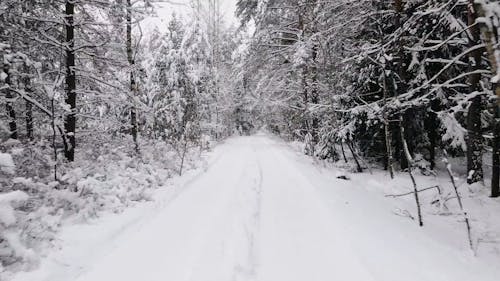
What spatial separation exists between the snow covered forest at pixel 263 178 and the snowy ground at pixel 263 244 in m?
0.03

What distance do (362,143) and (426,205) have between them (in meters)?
4.42

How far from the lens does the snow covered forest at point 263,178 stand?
381 cm

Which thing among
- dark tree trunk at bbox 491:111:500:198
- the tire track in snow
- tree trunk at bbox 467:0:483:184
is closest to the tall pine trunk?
the tire track in snow

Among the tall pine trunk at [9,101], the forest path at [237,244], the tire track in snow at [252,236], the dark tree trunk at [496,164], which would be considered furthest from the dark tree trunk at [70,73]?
the dark tree trunk at [496,164]

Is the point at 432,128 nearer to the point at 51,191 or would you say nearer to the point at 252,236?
the point at 252,236

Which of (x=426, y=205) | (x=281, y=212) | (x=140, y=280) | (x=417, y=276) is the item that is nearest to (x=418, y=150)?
(x=426, y=205)

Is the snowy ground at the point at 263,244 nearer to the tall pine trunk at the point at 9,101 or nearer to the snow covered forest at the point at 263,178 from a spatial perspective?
the snow covered forest at the point at 263,178

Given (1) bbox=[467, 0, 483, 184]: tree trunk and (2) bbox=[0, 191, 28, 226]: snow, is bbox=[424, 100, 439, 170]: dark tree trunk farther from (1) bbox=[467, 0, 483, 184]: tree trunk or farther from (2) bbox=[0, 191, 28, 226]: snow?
(2) bbox=[0, 191, 28, 226]: snow

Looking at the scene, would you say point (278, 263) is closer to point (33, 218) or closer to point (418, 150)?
point (33, 218)

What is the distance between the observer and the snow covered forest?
12.5ft

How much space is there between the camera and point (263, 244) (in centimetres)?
445

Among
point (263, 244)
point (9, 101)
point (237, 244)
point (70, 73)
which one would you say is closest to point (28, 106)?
point (70, 73)

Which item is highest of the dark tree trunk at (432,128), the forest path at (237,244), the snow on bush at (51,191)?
the dark tree trunk at (432,128)

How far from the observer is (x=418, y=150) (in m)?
9.92
